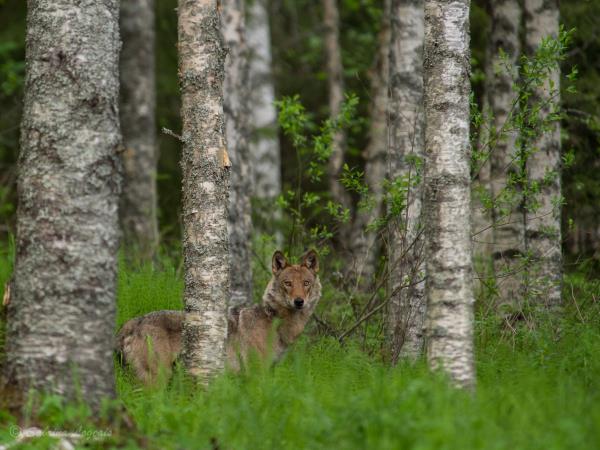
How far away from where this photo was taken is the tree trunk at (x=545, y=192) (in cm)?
986

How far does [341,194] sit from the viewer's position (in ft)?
66.2

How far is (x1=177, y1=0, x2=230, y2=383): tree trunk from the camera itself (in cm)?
744

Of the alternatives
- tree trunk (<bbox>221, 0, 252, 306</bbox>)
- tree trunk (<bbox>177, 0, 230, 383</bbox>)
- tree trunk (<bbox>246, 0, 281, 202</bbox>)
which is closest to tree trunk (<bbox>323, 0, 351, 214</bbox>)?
tree trunk (<bbox>246, 0, 281, 202</bbox>)

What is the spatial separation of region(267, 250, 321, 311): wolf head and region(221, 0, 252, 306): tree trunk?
4.32 ft

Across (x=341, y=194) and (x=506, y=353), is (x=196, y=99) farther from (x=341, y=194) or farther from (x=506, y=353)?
(x=341, y=194)

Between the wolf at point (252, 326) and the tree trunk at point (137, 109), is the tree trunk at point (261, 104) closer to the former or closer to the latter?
the tree trunk at point (137, 109)

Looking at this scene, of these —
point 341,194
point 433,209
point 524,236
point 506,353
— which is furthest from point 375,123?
point 433,209

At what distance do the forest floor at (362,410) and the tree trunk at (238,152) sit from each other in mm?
3689

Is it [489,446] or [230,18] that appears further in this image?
[230,18]

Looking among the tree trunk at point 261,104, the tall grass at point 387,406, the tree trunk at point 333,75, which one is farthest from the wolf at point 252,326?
the tree trunk at point 333,75

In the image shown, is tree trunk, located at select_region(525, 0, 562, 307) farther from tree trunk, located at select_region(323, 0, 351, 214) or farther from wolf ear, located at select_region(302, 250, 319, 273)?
tree trunk, located at select_region(323, 0, 351, 214)

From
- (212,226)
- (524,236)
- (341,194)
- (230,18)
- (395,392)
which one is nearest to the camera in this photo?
(395,392)

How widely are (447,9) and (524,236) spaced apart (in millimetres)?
4875

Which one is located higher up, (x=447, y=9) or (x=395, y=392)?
(x=447, y=9)
